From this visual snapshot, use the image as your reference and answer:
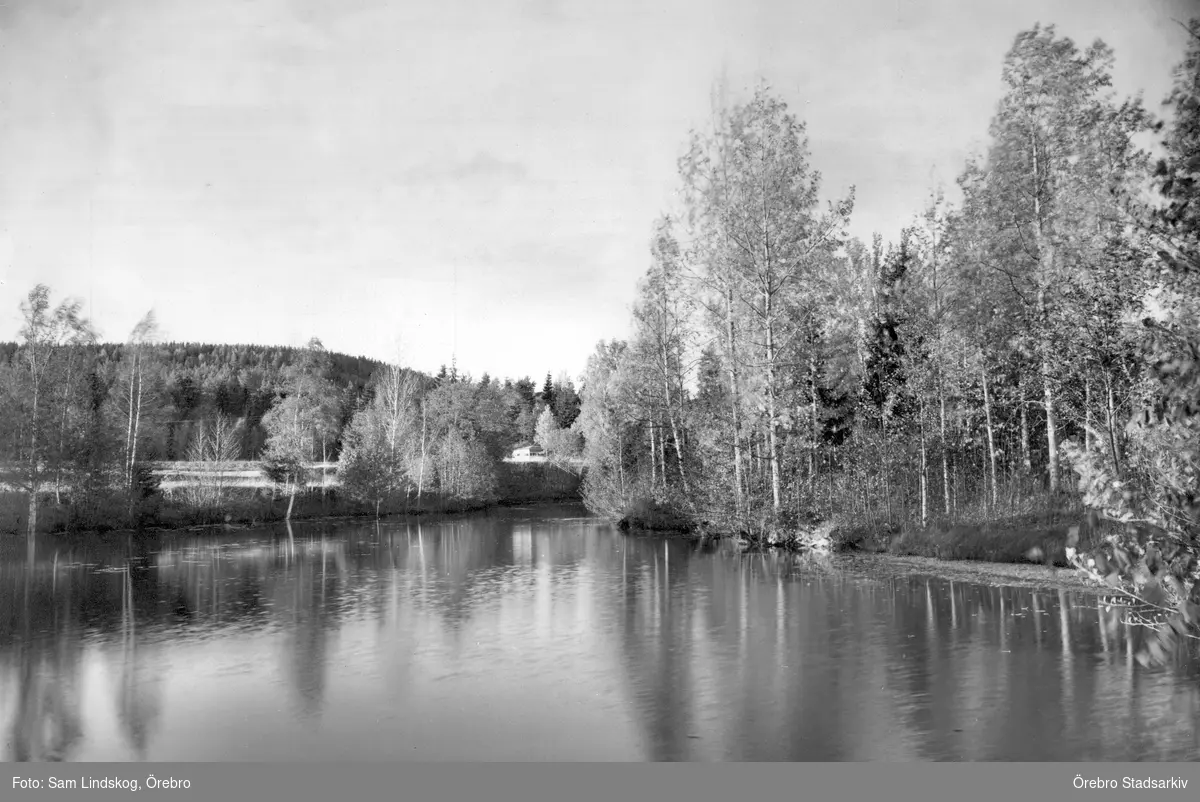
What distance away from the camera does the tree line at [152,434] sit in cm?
2525

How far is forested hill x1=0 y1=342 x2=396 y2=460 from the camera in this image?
35.1m

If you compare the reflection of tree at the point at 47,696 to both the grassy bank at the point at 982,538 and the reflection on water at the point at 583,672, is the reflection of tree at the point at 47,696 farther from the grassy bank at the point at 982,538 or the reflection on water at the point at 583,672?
the grassy bank at the point at 982,538

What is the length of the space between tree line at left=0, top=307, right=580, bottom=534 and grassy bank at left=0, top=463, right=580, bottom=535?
65mm

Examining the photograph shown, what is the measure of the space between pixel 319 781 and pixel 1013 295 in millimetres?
17945

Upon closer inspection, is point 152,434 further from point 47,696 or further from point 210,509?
point 47,696

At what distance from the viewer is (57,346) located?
26.6 m

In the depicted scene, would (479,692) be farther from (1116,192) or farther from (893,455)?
(893,455)

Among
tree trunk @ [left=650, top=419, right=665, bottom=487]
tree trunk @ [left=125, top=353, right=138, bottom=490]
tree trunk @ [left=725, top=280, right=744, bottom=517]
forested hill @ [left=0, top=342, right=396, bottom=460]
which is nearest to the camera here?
tree trunk @ [left=725, top=280, right=744, bottom=517]

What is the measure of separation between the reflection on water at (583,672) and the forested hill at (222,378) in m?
21.5

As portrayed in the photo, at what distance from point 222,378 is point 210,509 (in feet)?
177

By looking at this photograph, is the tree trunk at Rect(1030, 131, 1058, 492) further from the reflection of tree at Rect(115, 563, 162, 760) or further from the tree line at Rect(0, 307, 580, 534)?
the tree line at Rect(0, 307, 580, 534)

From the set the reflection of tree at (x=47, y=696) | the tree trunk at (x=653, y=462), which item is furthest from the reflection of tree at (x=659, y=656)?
the tree trunk at (x=653, y=462)

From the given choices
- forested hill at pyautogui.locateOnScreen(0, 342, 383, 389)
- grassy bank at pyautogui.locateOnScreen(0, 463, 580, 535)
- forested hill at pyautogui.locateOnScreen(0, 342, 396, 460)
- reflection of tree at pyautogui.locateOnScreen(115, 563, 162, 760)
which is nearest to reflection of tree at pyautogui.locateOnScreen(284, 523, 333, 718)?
reflection of tree at pyautogui.locateOnScreen(115, 563, 162, 760)

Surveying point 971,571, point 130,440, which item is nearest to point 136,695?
point 971,571
